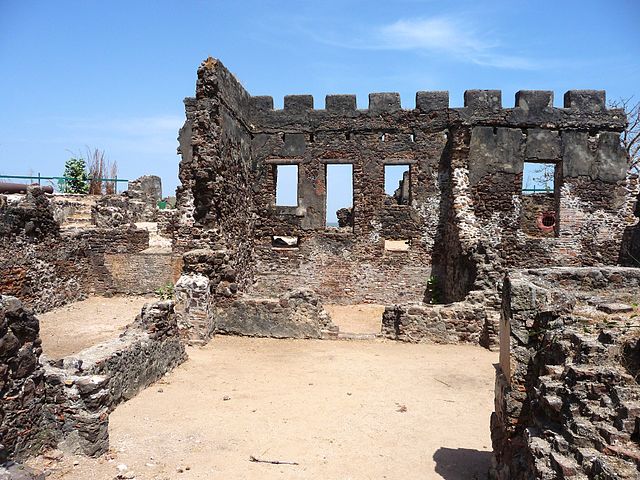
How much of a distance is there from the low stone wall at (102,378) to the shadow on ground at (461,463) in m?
3.41

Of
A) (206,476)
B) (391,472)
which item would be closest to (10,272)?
(206,476)

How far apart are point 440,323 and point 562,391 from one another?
666cm

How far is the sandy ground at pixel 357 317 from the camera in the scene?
38.8 ft

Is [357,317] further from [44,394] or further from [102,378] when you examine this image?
[44,394]

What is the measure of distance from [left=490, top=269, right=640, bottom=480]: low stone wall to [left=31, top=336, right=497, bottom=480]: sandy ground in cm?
114

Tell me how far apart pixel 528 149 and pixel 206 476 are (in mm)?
12245

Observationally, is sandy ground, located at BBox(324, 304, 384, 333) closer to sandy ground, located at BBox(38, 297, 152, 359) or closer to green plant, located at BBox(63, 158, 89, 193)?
sandy ground, located at BBox(38, 297, 152, 359)

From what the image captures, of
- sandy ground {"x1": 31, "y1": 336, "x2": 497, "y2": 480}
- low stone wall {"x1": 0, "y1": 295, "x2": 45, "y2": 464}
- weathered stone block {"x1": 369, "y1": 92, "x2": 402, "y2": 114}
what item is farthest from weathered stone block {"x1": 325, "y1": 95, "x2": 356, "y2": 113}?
low stone wall {"x1": 0, "y1": 295, "x2": 45, "y2": 464}

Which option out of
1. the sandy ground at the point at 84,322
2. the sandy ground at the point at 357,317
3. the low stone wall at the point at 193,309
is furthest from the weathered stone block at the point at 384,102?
the sandy ground at the point at 84,322

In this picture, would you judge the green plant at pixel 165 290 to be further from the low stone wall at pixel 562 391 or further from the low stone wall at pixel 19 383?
the low stone wall at pixel 562 391

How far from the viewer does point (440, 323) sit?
33.6 ft

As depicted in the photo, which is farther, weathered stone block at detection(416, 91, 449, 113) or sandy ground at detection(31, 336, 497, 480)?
weathered stone block at detection(416, 91, 449, 113)

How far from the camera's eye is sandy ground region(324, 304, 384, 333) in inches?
466

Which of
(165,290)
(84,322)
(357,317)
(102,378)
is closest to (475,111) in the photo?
(357,317)
